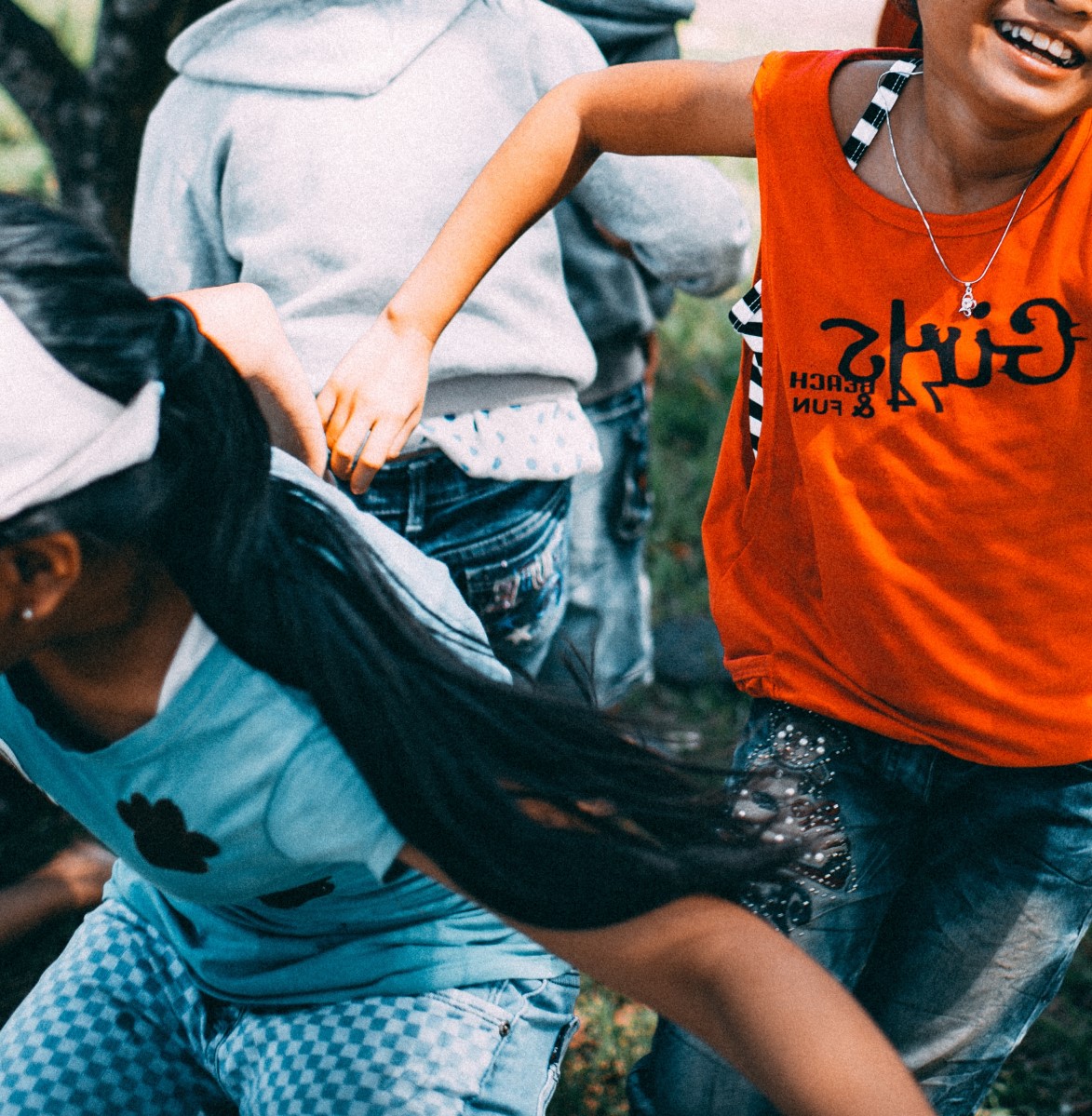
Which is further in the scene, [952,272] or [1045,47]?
[952,272]

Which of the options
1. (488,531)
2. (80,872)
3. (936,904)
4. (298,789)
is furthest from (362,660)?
Result: (80,872)

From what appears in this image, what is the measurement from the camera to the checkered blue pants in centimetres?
158

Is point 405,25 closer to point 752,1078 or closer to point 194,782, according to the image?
point 194,782

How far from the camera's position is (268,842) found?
56.6 inches

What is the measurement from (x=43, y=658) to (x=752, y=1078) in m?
0.84

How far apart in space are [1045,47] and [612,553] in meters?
1.62

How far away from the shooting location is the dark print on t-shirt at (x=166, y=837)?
1447 millimetres

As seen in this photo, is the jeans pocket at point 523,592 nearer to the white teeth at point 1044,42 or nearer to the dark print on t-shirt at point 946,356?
the dark print on t-shirt at point 946,356

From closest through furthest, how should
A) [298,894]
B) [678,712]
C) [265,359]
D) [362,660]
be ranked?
[362,660] → [298,894] → [265,359] → [678,712]

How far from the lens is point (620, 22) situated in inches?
102

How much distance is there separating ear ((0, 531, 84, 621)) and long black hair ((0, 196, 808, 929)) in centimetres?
2

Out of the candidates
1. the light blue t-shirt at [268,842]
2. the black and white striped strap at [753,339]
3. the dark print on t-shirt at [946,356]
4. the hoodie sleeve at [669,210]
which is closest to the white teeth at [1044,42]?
the dark print on t-shirt at [946,356]

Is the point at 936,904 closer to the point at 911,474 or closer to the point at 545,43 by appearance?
the point at 911,474

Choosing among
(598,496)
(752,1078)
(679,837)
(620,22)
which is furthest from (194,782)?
(620,22)
